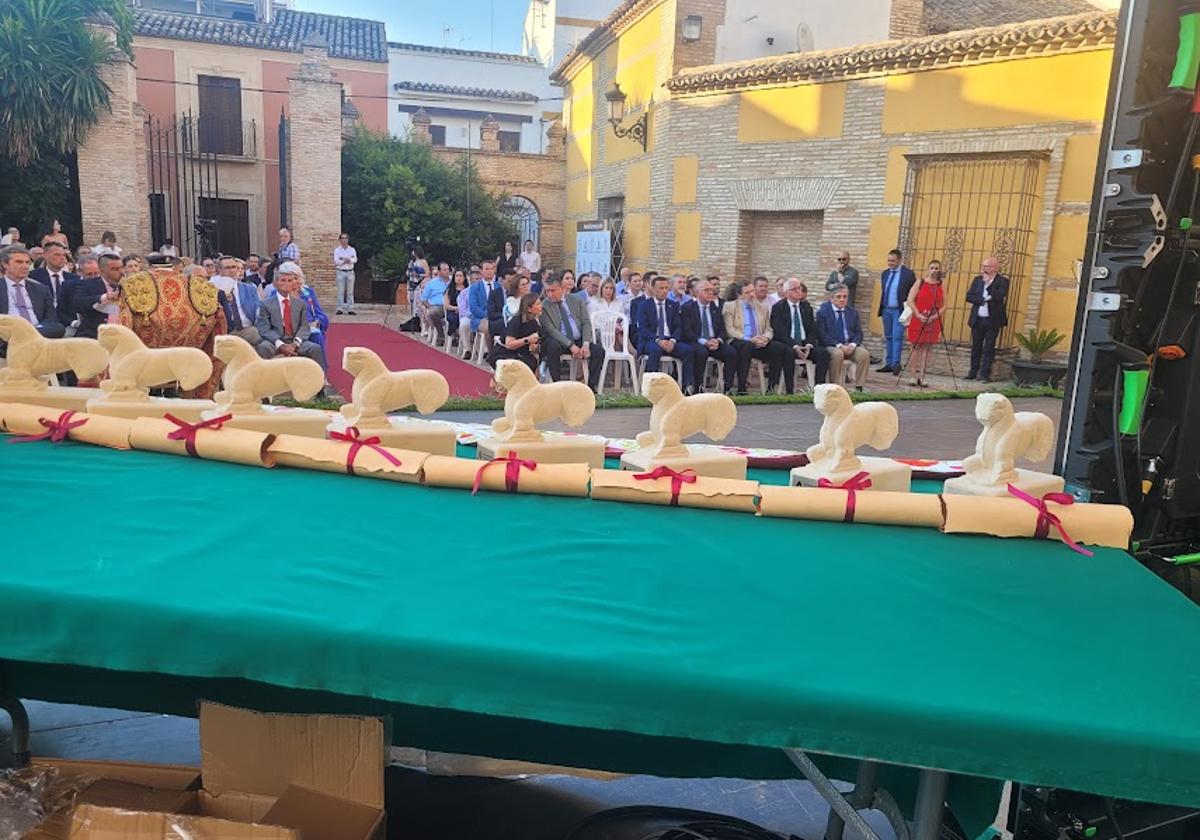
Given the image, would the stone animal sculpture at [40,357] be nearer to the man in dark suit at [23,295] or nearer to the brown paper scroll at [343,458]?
the brown paper scroll at [343,458]

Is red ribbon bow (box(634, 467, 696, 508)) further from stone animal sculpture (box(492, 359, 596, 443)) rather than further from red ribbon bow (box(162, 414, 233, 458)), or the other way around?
red ribbon bow (box(162, 414, 233, 458))

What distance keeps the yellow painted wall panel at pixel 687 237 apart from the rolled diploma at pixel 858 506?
13.9 meters

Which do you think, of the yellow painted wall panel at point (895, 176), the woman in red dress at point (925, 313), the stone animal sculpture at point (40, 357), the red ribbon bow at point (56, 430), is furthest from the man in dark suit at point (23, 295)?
the yellow painted wall panel at point (895, 176)

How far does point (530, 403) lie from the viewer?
2.09 meters

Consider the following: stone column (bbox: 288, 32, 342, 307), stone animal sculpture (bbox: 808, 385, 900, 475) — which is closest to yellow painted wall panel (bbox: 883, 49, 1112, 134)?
stone column (bbox: 288, 32, 342, 307)

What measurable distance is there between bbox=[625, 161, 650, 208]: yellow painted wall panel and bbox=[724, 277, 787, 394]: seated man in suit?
7.84m

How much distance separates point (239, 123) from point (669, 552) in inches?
817

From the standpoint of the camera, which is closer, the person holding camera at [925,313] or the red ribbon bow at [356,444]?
the red ribbon bow at [356,444]

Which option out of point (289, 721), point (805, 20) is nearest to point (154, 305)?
point (289, 721)

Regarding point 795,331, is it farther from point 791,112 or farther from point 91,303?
point 91,303

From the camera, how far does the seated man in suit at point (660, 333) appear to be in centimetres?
879

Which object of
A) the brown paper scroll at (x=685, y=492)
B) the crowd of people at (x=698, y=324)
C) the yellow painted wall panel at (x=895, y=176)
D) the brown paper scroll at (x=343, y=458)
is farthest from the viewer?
the yellow painted wall panel at (x=895, y=176)

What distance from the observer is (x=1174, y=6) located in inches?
85.6

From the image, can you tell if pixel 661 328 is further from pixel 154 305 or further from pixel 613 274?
pixel 613 274
